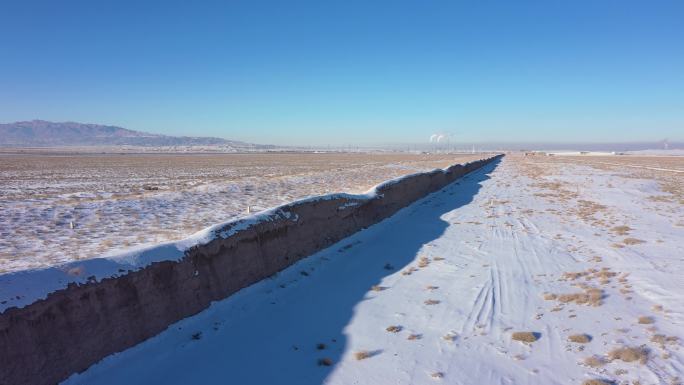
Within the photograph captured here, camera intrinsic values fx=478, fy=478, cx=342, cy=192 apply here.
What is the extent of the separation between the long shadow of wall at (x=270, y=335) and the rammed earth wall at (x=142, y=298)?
0.69 ft

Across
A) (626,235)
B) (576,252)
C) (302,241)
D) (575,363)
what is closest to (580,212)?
(626,235)

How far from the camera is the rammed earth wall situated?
4742 millimetres

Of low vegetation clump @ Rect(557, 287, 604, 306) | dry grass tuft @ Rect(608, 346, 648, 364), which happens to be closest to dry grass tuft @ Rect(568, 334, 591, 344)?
dry grass tuft @ Rect(608, 346, 648, 364)

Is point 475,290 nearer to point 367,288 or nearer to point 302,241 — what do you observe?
point 367,288

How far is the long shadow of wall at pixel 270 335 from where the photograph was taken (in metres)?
5.56

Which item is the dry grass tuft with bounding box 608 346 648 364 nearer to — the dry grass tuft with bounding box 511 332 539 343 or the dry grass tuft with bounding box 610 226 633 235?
the dry grass tuft with bounding box 511 332 539 343

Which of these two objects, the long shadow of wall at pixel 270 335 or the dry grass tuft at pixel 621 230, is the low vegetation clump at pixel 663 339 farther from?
the dry grass tuft at pixel 621 230

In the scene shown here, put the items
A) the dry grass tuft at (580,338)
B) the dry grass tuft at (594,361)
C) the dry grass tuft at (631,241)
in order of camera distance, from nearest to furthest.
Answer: the dry grass tuft at (594,361), the dry grass tuft at (580,338), the dry grass tuft at (631,241)

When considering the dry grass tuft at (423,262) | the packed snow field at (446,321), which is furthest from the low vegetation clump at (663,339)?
→ the dry grass tuft at (423,262)

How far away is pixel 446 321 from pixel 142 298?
14.0 ft

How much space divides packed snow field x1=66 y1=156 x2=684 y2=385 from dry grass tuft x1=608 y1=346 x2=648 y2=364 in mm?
20

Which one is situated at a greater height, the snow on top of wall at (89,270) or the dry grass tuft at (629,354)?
the snow on top of wall at (89,270)

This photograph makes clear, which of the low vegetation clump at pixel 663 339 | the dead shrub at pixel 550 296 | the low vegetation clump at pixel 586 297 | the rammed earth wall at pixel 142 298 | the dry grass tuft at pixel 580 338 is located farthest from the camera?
the dead shrub at pixel 550 296

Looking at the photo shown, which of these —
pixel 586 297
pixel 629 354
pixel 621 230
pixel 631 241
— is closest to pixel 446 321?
pixel 629 354
